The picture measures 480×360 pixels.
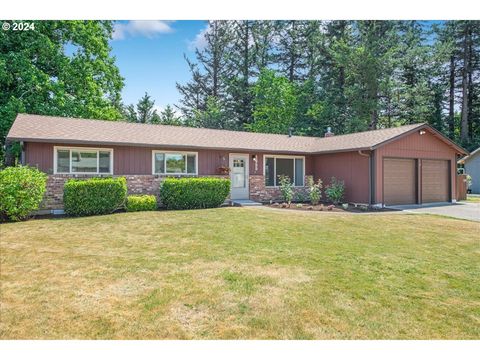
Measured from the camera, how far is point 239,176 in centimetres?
1329

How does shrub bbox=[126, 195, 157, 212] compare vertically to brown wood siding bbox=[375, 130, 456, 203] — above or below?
below

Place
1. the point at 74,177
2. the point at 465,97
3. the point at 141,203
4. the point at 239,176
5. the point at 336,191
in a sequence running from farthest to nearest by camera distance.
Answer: the point at 465,97
the point at 239,176
the point at 336,191
the point at 141,203
the point at 74,177

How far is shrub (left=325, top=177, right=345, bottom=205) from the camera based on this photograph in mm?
12906

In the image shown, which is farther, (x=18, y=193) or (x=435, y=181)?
(x=435, y=181)

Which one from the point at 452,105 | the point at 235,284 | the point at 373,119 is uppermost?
the point at 452,105

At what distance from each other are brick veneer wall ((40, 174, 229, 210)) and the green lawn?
2497 mm

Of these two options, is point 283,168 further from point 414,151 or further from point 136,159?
point 136,159

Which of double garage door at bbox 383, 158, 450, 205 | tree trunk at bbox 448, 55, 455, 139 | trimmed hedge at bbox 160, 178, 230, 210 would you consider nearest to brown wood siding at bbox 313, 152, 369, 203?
double garage door at bbox 383, 158, 450, 205

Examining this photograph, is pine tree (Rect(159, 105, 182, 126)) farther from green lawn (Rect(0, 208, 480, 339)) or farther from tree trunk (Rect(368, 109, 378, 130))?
green lawn (Rect(0, 208, 480, 339))

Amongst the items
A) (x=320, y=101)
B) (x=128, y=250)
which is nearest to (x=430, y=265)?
(x=128, y=250)

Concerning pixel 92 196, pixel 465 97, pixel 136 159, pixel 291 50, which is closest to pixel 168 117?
pixel 291 50

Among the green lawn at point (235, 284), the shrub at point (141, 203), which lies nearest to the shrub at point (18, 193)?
the green lawn at point (235, 284)

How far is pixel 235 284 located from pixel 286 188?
9.46 metres
